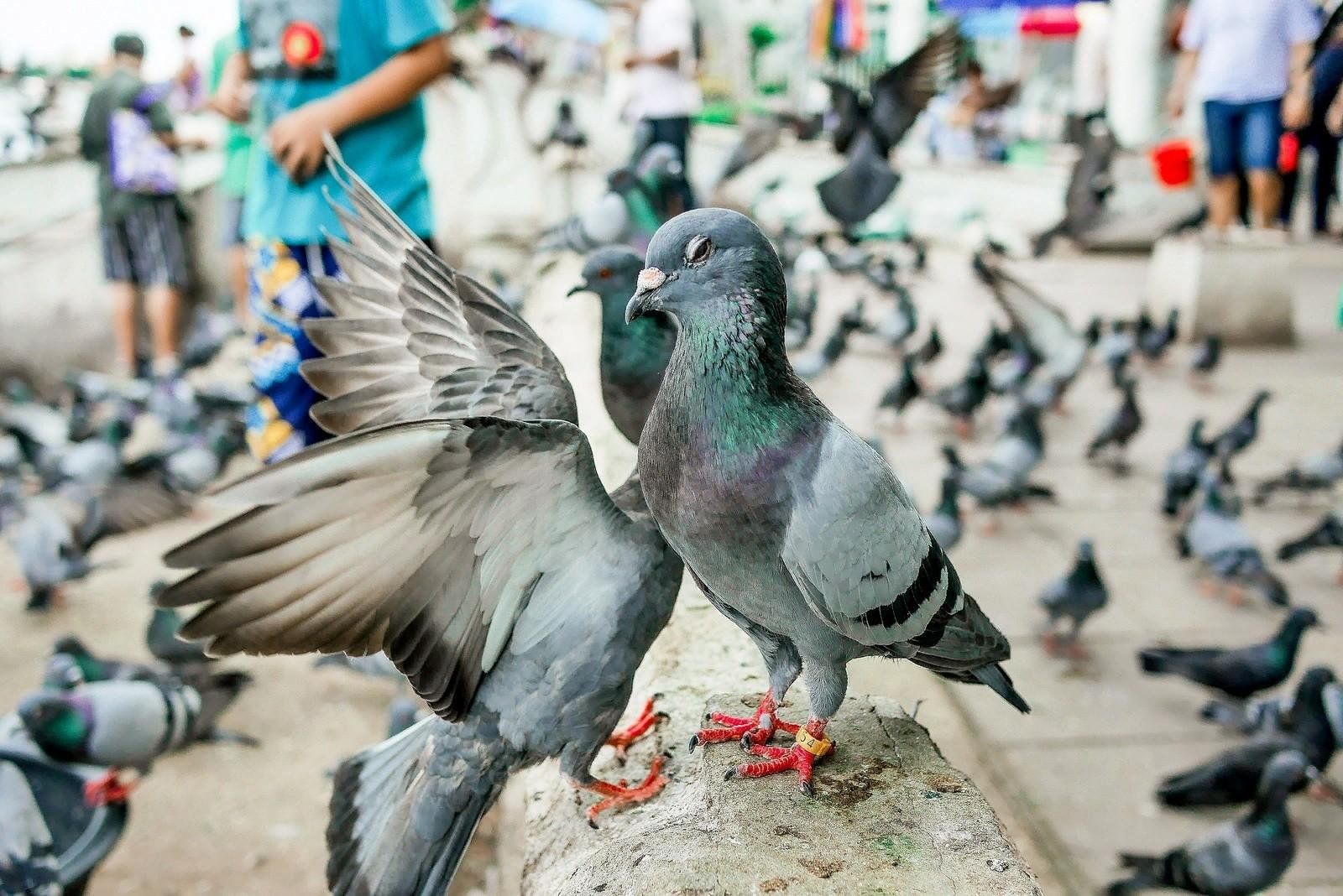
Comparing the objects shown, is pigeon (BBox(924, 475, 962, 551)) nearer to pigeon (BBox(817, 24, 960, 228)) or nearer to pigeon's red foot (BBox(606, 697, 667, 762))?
pigeon's red foot (BBox(606, 697, 667, 762))

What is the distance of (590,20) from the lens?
12.4 meters

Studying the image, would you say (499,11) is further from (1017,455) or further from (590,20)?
(1017,455)

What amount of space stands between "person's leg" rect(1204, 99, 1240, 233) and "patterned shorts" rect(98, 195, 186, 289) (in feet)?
22.3

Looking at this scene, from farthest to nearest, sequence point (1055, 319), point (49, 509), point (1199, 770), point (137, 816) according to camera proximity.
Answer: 1. point (1055, 319)
2. point (49, 509)
3. point (137, 816)
4. point (1199, 770)

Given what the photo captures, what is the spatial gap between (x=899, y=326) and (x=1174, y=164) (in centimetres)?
355

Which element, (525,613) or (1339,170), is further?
(1339,170)

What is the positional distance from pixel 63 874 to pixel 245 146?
4755mm

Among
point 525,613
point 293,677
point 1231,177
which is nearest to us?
point 525,613

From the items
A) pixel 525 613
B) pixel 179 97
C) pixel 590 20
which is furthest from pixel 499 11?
pixel 525 613

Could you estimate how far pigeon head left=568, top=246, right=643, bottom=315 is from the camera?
119 inches

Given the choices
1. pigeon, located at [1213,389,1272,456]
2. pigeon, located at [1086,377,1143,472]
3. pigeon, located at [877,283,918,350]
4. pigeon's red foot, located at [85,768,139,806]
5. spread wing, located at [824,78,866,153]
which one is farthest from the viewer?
pigeon, located at [877,283,918,350]

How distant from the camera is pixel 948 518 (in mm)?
4312

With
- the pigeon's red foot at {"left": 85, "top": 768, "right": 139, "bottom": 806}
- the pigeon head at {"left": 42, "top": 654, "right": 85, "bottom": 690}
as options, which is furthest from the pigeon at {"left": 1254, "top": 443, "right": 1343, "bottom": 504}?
the pigeon head at {"left": 42, "top": 654, "right": 85, "bottom": 690}

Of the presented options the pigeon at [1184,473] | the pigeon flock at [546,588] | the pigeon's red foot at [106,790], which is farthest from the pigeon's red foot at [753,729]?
the pigeon at [1184,473]
